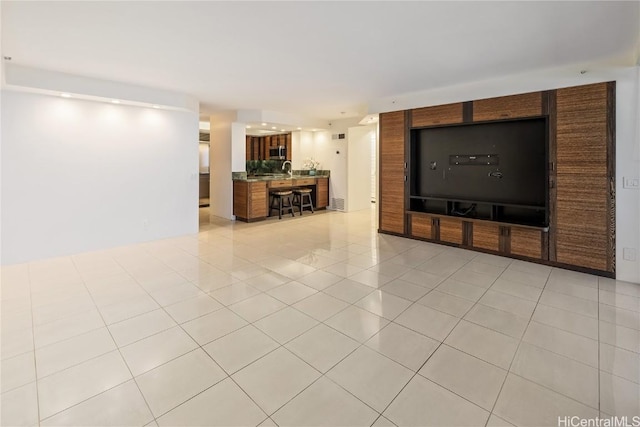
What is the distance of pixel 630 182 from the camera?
3.48 meters

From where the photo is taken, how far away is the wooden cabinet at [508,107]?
4047 millimetres

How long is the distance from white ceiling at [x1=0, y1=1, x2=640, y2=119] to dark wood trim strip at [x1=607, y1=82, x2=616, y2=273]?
0.47 metres

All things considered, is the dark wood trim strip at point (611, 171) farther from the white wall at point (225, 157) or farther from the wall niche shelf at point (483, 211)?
the white wall at point (225, 157)

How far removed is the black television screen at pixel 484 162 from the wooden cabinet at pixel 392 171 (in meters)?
0.23

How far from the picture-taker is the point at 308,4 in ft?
7.88

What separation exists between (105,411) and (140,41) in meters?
3.16

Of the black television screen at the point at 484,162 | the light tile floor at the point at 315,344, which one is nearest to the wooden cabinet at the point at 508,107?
the black television screen at the point at 484,162

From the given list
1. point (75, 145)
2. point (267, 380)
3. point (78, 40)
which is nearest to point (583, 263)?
point (267, 380)

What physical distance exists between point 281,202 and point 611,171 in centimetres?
591

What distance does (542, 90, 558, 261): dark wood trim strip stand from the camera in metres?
3.91

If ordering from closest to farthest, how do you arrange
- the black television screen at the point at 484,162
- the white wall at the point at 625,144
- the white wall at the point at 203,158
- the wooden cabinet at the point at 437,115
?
the white wall at the point at 625,144 → the black television screen at the point at 484,162 → the wooden cabinet at the point at 437,115 → the white wall at the point at 203,158

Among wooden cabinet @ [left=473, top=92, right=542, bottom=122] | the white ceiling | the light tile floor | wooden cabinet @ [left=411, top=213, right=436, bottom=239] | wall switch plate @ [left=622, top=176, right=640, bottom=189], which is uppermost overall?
the white ceiling

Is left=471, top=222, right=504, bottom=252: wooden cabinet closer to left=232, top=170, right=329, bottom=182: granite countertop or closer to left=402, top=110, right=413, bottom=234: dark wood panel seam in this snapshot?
left=402, top=110, right=413, bottom=234: dark wood panel seam

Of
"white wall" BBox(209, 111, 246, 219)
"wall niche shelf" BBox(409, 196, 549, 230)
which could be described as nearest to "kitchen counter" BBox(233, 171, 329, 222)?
"white wall" BBox(209, 111, 246, 219)
